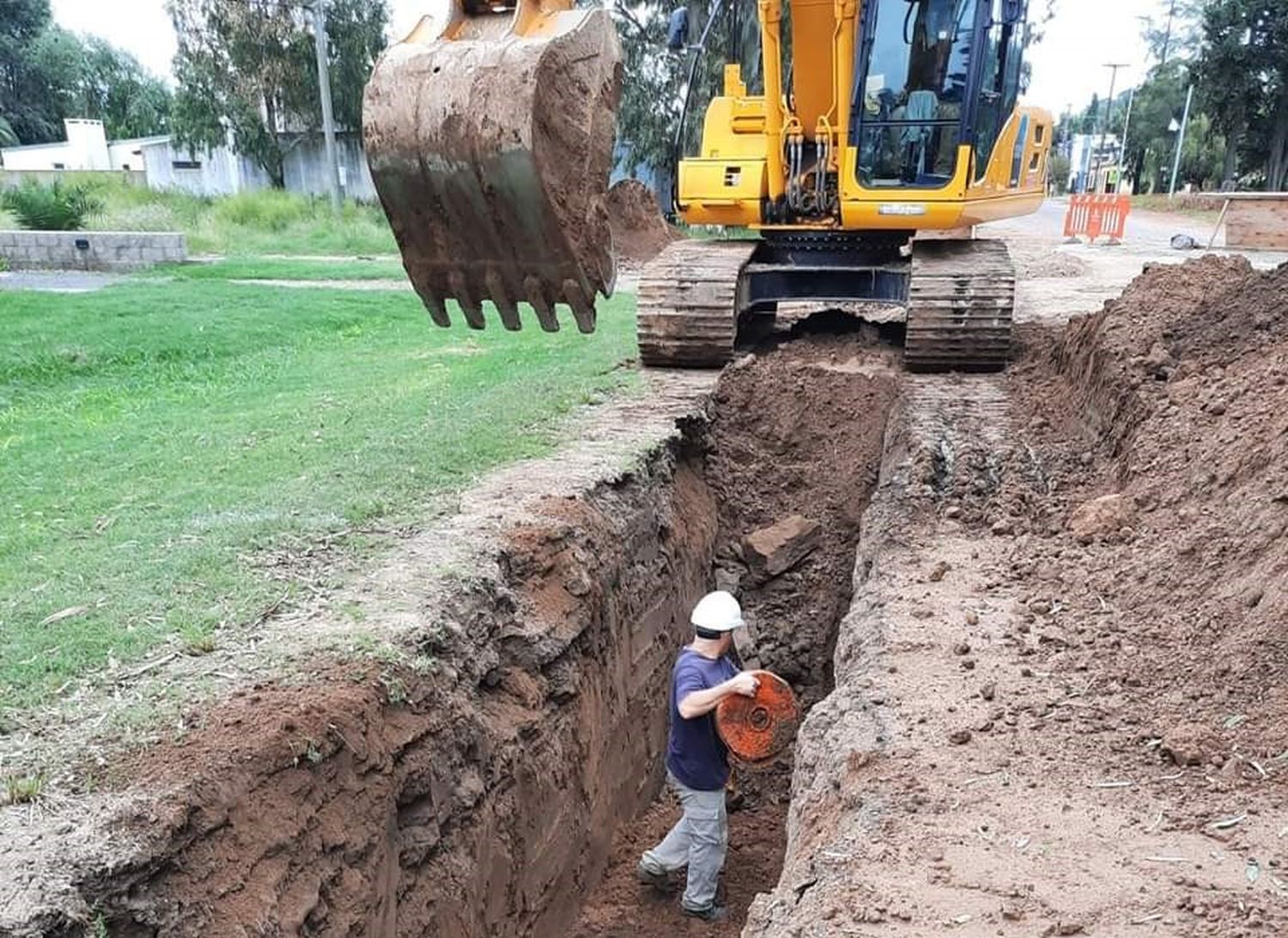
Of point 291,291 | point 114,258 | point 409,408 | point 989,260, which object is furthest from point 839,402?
point 114,258

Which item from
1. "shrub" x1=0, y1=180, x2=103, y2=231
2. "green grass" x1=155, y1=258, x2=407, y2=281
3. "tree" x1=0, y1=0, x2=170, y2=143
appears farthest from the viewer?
"tree" x1=0, y1=0, x2=170, y2=143

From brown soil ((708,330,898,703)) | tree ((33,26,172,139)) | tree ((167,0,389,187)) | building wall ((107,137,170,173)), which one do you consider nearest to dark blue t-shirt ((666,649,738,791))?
brown soil ((708,330,898,703))

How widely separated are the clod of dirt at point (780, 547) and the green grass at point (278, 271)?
40.9 feet

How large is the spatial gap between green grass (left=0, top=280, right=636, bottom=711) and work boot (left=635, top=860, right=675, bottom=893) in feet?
7.98

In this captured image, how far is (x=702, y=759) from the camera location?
5789 millimetres

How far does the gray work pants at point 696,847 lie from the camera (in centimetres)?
593

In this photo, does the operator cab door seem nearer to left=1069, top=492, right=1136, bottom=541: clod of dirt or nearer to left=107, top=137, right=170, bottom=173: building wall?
left=1069, top=492, right=1136, bottom=541: clod of dirt

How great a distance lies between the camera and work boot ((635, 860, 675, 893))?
6.28 meters

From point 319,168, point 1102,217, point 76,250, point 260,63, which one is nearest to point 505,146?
point 76,250

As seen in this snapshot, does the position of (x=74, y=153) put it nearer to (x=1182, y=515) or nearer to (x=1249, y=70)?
(x=1249, y=70)

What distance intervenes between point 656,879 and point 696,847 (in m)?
0.44

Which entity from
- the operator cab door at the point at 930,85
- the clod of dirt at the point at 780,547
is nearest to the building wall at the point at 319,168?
the operator cab door at the point at 930,85

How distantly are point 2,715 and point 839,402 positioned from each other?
6728mm

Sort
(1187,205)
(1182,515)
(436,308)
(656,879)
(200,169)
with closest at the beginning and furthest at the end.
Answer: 1. (1182,515)
2. (436,308)
3. (656,879)
4. (200,169)
5. (1187,205)
